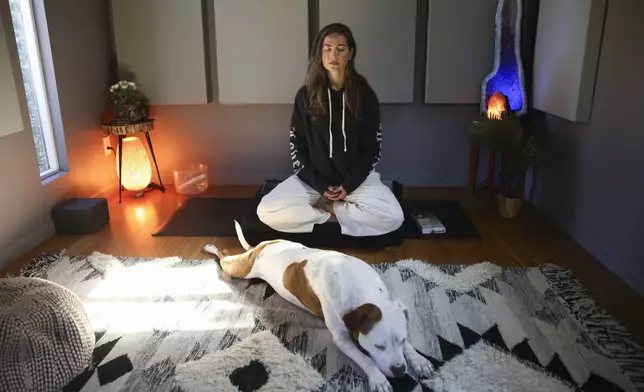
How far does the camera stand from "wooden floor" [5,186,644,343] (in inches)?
96.0

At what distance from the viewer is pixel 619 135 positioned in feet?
8.20

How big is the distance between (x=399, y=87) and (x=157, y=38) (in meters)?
1.67

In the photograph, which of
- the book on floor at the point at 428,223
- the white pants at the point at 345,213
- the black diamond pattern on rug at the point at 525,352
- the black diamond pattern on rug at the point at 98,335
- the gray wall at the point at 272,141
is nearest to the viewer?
the black diamond pattern on rug at the point at 525,352

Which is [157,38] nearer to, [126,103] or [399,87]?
Result: [126,103]

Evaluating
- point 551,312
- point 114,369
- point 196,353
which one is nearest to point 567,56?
point 551,312

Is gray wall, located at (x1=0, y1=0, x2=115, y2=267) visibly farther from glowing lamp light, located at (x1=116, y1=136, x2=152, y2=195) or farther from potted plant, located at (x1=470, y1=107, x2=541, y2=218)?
potted plant, located at (x1=470, y1=107, x2=541, y2=218)

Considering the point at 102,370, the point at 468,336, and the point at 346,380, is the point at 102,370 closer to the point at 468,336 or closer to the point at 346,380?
the point at 346,380

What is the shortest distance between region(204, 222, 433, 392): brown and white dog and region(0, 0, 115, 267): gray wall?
146cm

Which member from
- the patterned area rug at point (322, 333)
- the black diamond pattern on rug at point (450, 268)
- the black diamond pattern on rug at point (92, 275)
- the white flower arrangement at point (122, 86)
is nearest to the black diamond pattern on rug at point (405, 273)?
the patterned area rug at point (322, 333)

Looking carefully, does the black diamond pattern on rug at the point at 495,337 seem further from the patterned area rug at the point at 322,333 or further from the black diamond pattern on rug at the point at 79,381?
the black diamond pattern on rug at the point at 79,381

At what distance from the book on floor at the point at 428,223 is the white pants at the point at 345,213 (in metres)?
0.23

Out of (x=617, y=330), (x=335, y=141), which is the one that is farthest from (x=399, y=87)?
(x=617, y=330)

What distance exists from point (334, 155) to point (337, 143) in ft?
0.22

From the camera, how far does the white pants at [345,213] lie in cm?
275
